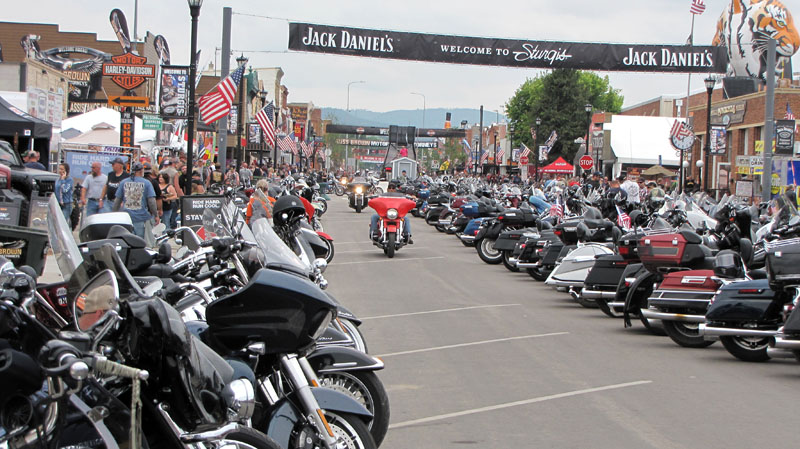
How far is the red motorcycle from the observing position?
71.4 feet

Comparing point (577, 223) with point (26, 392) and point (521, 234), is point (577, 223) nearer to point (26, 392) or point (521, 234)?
point (521, 234)

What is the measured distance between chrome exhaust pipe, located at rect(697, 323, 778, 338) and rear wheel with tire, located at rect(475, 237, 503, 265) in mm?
11717

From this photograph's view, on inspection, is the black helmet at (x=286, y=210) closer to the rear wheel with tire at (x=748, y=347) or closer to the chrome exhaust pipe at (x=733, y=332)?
the chrome exhaust pipe at (x=733, y=332)

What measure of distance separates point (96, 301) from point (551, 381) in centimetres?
593

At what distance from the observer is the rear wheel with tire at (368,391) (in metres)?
5.82

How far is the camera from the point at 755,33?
6034 cm

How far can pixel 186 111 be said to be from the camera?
2217cm

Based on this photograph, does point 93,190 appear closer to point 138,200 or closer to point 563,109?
point 138,200

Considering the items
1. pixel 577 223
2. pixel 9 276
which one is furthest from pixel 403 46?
pixel 9 276

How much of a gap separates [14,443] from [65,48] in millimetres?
58051

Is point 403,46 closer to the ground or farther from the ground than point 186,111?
farther from the ground

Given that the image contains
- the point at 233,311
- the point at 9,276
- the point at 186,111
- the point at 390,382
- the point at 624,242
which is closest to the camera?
the point at 9,276

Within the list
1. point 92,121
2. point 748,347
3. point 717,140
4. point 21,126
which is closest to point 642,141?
point 717,140

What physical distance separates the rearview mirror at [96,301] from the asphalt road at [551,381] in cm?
329
